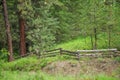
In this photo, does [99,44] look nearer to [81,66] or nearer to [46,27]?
[46,27]

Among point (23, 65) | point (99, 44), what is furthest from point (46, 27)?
point (23, 65)

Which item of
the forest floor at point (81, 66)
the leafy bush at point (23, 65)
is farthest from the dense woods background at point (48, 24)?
the forest floor at point (81, 66)

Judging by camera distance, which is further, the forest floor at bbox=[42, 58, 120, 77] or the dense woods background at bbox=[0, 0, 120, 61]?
the dense woods background at bbox=[0, 0, 120, 61]

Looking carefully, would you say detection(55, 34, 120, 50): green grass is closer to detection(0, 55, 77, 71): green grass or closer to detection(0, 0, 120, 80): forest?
detection(0, 0, 120, 80): forest

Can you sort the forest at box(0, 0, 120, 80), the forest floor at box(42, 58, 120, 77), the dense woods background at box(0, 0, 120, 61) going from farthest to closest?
1. the dense woods background at box(0, 0, 120, 61)
2. the forest at box(0, 0, 120, 80)
3. the forest floor at box(42, 58, 120, 77)

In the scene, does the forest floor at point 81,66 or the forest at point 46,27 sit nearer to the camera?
the forest floor at point 81,66

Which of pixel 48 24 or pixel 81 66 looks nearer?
pixel 81 66

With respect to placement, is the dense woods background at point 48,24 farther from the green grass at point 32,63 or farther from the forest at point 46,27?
the green grass at point 32,63

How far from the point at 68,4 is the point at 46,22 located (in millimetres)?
11130

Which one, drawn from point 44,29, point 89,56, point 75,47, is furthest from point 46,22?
point 89,56

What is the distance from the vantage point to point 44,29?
1182 inches

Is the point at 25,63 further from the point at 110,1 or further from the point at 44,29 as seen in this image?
the point at 110,1

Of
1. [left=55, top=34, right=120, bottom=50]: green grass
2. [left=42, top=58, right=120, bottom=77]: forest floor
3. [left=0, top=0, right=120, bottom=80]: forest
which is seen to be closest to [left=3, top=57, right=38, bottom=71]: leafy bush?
[left=0, top=0, right=120, bottom=80]: forest

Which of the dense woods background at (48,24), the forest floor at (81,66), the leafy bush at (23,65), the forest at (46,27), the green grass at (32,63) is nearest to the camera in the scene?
the forest floor at (81,66)
